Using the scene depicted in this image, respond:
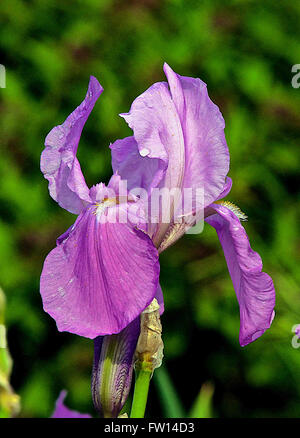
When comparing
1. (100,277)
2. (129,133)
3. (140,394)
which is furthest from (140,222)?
(129,133)

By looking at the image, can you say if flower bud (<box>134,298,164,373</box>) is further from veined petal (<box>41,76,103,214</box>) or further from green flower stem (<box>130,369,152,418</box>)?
veined petal (<box>41,76,103,214</box>)

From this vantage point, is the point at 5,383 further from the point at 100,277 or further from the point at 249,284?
the point at 249,284

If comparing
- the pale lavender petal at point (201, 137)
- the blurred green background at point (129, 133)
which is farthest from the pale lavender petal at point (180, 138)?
the blurred green background at point (129, 133)

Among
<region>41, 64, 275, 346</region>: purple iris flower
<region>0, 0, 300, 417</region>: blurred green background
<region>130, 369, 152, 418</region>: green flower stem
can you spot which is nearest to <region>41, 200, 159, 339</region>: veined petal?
<region>41, 64, 275, 346</region>: purple iris flower

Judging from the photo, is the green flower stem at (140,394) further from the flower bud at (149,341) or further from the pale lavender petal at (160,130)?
the pale lavender petal at (160,130)

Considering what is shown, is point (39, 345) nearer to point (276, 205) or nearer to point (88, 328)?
point (276, 205)
